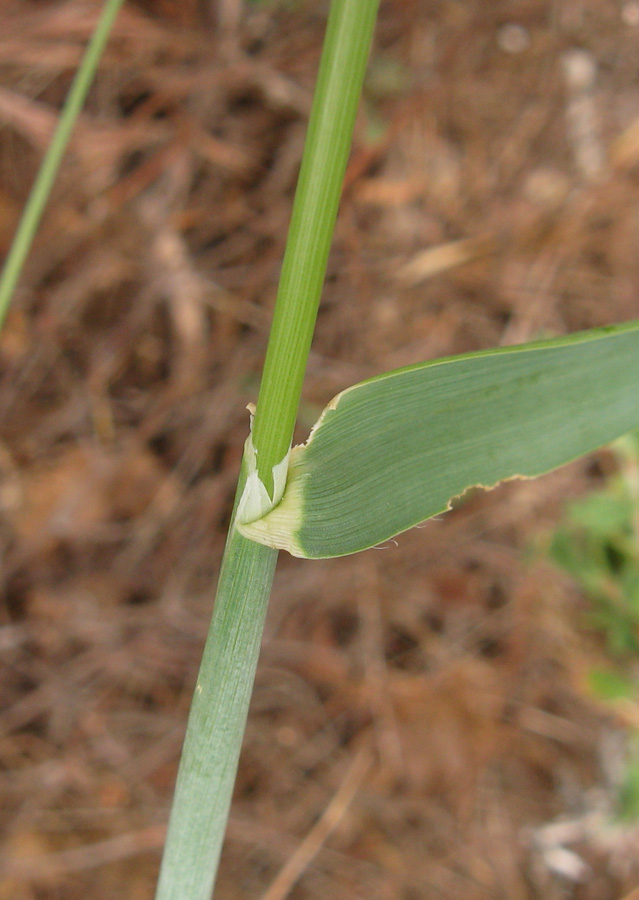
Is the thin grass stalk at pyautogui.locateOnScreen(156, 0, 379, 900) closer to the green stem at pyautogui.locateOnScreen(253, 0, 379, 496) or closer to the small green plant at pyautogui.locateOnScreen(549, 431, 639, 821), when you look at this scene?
the green stem at pyautogui.locateOnScreen(253, 0, 379, 496)

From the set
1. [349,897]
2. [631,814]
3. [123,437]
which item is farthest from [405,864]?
[123,437]

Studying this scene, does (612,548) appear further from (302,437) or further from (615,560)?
(302,437)

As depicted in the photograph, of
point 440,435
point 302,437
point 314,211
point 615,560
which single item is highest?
point 314,211

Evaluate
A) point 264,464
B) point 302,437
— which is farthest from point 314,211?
point 302,437

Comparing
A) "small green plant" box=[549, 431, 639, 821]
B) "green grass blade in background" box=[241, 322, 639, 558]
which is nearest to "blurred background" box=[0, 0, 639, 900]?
"small green plant" box=[549, 431, 639, 821]

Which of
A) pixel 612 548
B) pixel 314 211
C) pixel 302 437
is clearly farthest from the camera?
pixel 302 437

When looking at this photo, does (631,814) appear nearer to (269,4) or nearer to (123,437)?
(123,437)
